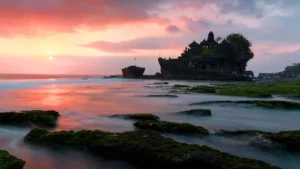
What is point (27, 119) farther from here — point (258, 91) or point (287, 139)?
point (258, 91)

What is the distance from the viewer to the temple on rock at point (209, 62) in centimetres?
9200

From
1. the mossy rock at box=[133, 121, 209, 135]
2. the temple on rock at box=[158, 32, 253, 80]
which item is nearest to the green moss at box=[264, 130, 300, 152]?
the mossy rock at box=[133, 121, 209, 135]

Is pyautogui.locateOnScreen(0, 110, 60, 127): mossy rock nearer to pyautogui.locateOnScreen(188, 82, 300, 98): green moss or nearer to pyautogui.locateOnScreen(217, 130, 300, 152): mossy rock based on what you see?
pyautogui.locateOnScreen(217, 130, 300, 152): mossy rock

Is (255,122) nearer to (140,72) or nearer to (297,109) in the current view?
(297,109)

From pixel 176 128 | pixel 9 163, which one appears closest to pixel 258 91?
pixel 176 128

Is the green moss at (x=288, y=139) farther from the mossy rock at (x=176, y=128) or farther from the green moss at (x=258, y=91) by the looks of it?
the green moss at (x=258, y=91)

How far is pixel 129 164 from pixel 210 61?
3723 inches

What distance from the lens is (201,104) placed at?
749 inches

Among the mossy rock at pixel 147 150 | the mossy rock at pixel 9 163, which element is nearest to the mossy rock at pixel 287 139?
the mossy rock at pixel 147 150

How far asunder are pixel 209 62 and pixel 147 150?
311 ft

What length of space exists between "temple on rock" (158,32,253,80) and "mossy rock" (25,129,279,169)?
3356 inches

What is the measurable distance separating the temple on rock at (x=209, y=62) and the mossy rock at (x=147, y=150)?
8525cm

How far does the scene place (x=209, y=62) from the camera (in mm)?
97875

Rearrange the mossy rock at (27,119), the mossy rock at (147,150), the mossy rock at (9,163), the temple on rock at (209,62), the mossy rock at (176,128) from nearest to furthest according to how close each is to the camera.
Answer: the mossy rock at (9,163) → the mossy rock at (147,150) → the mossy rock at (176,128) → the mossy rock at (27,119) → the temple on rock at (209,62)
